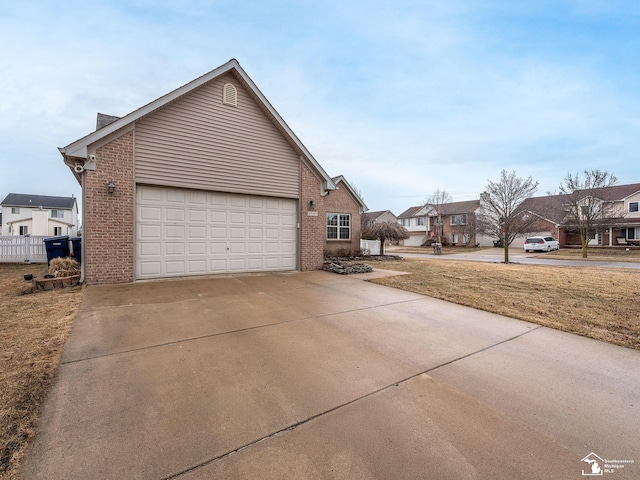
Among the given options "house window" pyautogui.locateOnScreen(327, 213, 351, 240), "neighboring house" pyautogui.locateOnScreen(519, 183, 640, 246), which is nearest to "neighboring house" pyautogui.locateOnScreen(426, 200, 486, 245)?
"neighboring house" pyautogui.locateOnScreen(519, 183, 640, 246)

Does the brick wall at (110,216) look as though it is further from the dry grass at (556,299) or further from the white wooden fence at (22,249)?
the white wooden fence at (22,249)

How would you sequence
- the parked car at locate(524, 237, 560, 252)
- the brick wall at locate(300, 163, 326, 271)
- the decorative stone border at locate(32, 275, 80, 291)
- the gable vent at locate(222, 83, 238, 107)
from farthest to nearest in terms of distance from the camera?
the parked car at locate(524, 237, 560, 252), the brick wall at locate(300, 163, 326, 271), the gable vent at locate(222, 83, 238, 107), the decorative stone border at locate(32, 275, 80, 291)

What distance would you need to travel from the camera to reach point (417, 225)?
1906 inches

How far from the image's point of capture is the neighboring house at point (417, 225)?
4700 cm

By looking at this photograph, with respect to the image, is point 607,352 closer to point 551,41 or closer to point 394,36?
point 394,36

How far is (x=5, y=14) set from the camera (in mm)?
7938

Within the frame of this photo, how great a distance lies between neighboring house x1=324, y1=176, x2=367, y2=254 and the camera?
56.5 feet

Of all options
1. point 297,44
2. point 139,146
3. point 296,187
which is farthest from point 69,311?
point 297,44

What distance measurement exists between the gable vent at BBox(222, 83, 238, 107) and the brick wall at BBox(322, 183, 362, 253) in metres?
8.55

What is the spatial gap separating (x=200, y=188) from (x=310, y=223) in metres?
4.04

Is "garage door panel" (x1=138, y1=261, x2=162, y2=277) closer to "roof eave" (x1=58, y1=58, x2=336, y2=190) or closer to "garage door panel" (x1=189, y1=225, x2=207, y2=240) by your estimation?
"garage door panel" (x1=189, y1=225, x2=207, y2=240)

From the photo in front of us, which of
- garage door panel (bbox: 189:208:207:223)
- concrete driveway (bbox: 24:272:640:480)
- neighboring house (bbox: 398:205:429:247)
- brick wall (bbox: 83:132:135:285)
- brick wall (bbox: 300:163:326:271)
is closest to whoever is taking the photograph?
concrete driveway (bbox: 24:272:640:480)

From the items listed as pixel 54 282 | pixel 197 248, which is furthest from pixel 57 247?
pixel 197 248

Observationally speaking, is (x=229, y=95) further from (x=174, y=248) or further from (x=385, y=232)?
(x=385, y=232)
